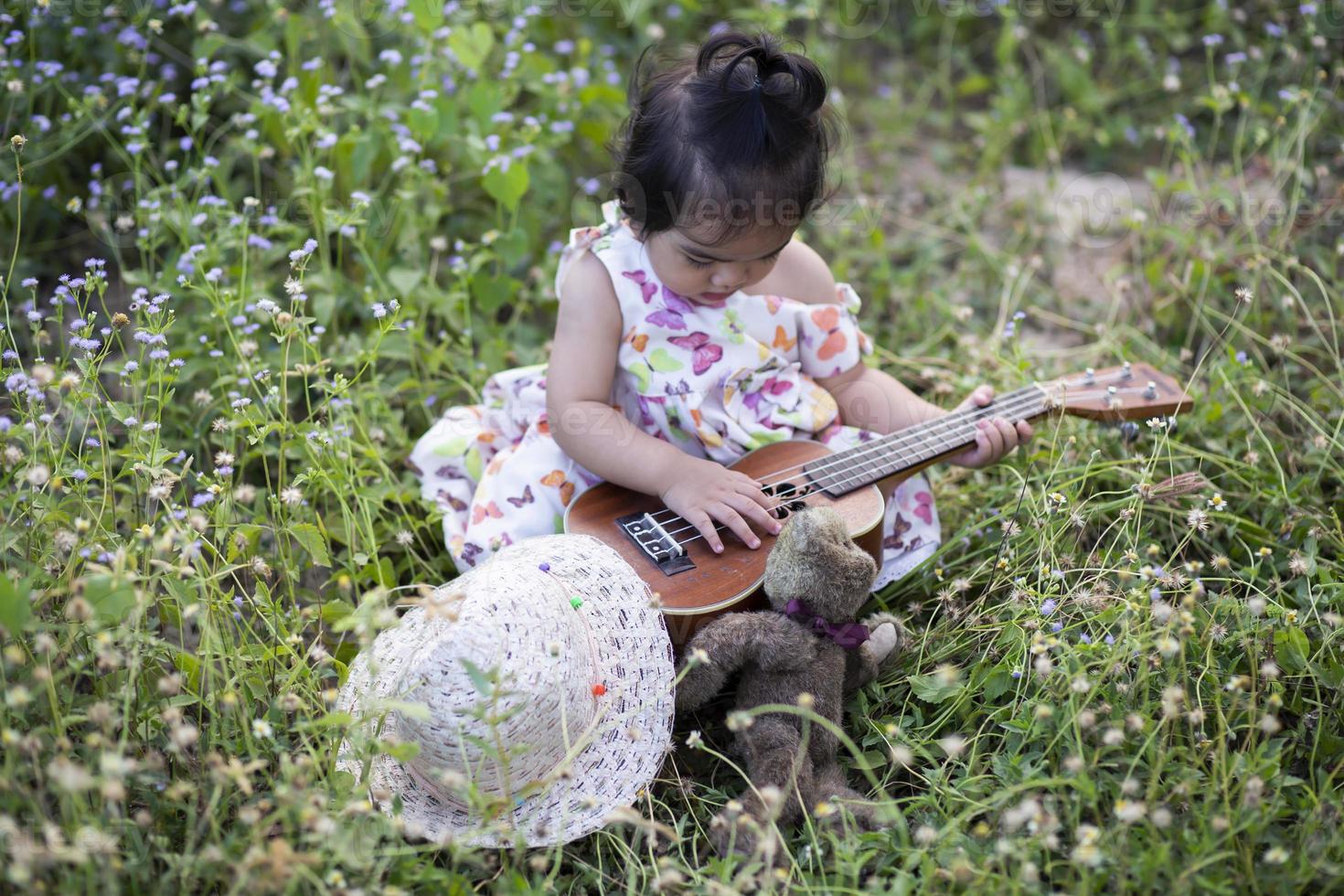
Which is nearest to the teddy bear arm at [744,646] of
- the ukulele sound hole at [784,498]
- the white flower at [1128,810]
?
the ukulele sound hole at [784,498]

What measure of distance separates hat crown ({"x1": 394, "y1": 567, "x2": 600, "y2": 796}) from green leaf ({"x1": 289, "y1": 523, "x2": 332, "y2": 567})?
334mm

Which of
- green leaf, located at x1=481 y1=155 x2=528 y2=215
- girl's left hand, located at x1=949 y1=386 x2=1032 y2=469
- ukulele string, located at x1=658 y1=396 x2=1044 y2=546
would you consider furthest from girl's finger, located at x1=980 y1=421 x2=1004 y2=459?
green leaf, located at x1=481 y1=155 x2=528 y2=215

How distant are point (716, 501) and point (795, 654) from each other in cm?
35

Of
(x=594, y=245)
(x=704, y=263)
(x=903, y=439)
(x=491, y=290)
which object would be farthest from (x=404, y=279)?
(x=903, y=439)

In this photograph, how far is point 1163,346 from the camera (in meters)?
2.96

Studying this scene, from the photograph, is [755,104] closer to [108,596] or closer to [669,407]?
[669,407]

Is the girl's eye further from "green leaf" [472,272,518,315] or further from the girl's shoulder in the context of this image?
"green leaf" [472,272,518,315]

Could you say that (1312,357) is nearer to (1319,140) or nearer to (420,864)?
(1319,140)

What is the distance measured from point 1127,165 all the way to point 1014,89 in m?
0.47

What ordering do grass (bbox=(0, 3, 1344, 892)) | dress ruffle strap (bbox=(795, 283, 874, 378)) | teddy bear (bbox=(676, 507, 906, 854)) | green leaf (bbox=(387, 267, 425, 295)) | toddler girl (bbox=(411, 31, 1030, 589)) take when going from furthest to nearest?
green leaf (bbox=(387, 267, 425, 295)) < dress ruffle strap (bbox=(795, 283, 874, 378)) < toddler girl (bbox=(411, 31, 1030, 589)) < teddy bear (bbox=(676, 507, 906, 854)) < grass (bbox=(0, 3, 1344, 892))

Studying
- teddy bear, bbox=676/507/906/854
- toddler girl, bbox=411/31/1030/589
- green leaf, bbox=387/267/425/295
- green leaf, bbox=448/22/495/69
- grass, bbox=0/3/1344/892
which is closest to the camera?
grass, bbox=0/3/1344/892

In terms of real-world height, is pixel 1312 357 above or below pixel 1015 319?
below

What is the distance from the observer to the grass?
5.17ft

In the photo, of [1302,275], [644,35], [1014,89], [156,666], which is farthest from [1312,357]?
[156,666]
